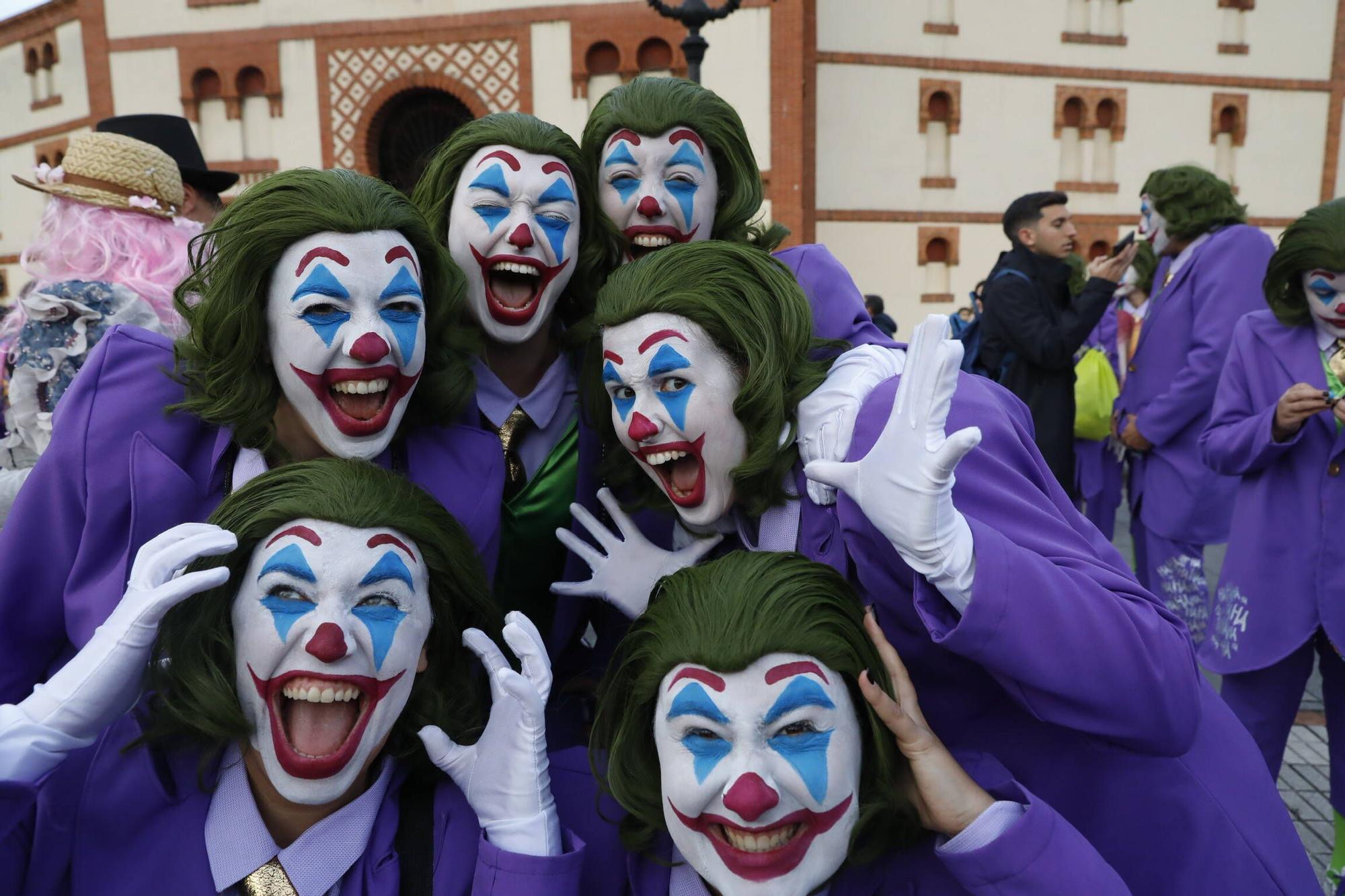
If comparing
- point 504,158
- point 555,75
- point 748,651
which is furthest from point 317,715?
point 555,75

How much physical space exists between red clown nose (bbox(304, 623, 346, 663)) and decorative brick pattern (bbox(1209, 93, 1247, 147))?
663 inches

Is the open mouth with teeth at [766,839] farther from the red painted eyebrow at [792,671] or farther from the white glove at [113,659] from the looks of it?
the white glove at [113,659]

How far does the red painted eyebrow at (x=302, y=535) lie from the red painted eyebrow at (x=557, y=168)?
0.98 meters

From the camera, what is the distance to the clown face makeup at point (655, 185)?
242 centimetres

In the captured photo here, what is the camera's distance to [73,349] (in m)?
2.49

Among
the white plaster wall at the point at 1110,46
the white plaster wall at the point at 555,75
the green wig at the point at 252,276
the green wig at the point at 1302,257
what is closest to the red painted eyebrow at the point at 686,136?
the green wig at the point at 252,276

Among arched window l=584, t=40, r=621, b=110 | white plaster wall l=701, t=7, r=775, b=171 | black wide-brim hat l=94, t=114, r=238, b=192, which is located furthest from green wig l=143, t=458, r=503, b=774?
arched window l=584, t=40, r=621, b=110

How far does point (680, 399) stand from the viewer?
6.32 ft

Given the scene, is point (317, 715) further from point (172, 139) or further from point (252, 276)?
point (172, 139)

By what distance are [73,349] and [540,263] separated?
1.11 m

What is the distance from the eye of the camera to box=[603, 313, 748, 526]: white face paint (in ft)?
6.31

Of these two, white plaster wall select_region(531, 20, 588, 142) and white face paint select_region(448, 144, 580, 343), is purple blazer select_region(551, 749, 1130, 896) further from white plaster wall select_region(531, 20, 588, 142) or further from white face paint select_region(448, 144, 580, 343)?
white plaster wall select_region(531, 20, 588, 142)

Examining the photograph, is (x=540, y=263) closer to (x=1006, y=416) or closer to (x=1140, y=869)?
(x=1006, y=416)

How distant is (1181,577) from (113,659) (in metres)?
4.00
